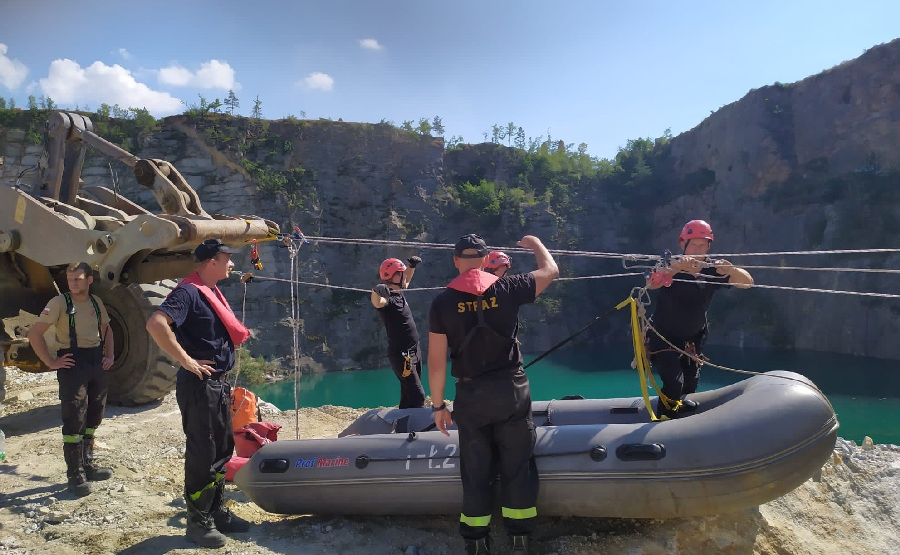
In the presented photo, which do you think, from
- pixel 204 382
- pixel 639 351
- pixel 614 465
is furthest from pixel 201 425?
pixel 639 351

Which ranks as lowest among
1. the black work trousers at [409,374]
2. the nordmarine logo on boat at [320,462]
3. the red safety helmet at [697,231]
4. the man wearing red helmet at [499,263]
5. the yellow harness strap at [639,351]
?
the nordmarine logo on boat at [320,462]

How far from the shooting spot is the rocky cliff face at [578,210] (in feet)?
65.6

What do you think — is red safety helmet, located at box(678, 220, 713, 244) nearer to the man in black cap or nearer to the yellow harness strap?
the yellow harness strap

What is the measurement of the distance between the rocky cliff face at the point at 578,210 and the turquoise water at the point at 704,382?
2.57 ft

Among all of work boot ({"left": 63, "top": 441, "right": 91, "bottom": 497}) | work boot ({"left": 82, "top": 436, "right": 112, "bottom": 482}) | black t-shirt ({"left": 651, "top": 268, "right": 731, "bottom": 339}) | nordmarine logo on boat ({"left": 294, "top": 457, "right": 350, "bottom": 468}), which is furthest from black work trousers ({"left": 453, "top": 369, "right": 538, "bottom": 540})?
work boot ({"left": 82, "top": 436, "right": 112, "bottom": 482})

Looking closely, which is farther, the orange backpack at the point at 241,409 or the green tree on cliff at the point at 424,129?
the green tree on cliff at the point at 424,129

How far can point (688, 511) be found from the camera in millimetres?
3082

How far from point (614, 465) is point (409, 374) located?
206 cm

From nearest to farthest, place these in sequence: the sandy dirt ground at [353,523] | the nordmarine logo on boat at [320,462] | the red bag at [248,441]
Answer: the sandy dirt ground at [353,523] → the nordmarine logo on boat at [320,462] → the red bag at [248,441]

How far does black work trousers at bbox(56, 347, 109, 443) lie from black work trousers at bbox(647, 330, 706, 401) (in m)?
3.80

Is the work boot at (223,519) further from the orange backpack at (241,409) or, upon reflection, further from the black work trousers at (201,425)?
the orange backpack at (241,409)

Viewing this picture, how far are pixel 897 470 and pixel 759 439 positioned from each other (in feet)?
7.60

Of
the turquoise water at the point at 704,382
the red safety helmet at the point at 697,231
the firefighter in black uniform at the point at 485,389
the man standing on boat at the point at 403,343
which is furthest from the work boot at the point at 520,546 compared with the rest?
the turquoise water at the point at 704,382

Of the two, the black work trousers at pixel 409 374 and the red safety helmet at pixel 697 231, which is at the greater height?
the red safety helmet at pixel 697 231
